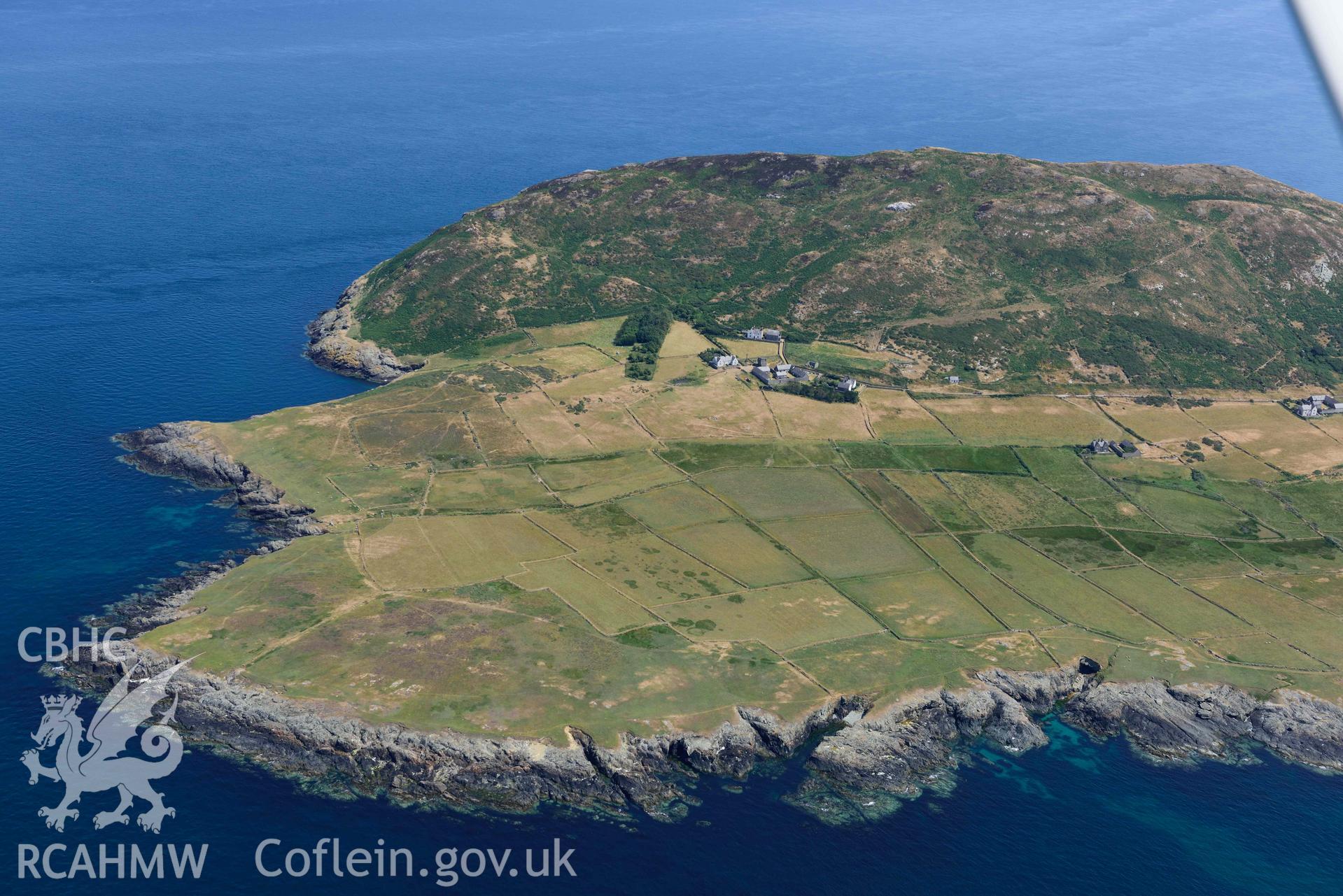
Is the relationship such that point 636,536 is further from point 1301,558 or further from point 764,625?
point 1301,558

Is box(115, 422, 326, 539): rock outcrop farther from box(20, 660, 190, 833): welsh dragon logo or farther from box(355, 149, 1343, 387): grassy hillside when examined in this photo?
box(355, 149, 1343, 387): grassy hillside

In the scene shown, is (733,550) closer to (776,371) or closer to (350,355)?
(776,371)

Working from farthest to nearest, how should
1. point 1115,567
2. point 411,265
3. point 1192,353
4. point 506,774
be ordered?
point 411,265 → point 1192,353 → point 1115,567 → point 506,774

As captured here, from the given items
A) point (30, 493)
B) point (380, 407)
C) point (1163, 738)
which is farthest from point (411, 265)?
point (1163, 738)

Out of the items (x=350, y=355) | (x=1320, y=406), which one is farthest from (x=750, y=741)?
A: (x=1320, y=406)

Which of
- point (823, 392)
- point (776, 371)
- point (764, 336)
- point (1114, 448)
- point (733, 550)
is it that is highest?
point (764, 336)

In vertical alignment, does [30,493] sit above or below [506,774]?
above
